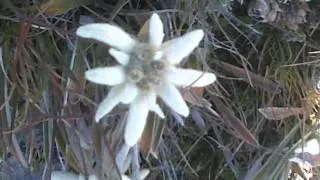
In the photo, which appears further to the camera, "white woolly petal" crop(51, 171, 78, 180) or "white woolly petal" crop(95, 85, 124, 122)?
"white woolly petal" crop(51, 171, 78, 180)

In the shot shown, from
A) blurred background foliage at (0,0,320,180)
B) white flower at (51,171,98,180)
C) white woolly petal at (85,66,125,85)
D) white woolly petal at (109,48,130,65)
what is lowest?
white flower at (51,171,98,180)

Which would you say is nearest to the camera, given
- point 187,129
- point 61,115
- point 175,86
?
point 175,86

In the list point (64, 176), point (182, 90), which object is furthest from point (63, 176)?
point (182, 90)

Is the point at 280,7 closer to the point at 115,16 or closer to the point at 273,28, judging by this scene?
the point at 273,28

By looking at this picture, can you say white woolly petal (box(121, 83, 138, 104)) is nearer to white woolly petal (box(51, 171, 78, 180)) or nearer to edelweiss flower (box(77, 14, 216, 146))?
Result: edelweiss flower (box(77, 14, 216, 146))

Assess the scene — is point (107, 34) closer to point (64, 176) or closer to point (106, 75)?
point (106, 75)

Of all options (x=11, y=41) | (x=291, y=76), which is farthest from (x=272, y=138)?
(x=11, y=41)

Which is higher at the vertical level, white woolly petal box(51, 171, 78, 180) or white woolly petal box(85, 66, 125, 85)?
white woolly petal box(85, 66, 125, 85)

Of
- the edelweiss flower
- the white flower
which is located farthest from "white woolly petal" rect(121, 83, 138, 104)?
the white flower
